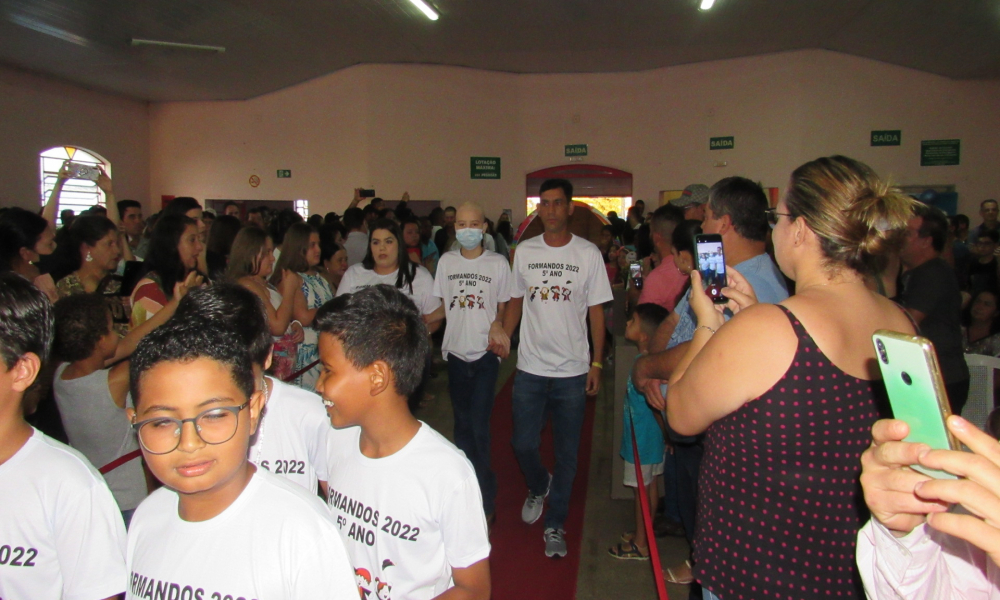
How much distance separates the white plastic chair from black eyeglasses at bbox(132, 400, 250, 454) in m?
3.98

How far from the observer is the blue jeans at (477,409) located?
3916mm

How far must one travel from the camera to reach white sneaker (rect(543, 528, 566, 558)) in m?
3.62

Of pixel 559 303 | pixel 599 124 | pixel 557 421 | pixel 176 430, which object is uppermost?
pixel 599 124

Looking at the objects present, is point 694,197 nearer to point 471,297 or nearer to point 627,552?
point 471,297

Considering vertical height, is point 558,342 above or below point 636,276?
below

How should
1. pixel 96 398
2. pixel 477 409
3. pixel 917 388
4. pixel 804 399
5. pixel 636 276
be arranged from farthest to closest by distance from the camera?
pixel 636 276, pixel 477 409, pixel 96 398, pixel 804 399, pixel 917 388

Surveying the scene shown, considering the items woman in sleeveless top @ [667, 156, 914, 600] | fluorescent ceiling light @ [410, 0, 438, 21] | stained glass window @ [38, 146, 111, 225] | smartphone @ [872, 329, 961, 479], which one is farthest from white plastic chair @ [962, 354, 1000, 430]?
stained glass window @ [38, 146, 111, 225]

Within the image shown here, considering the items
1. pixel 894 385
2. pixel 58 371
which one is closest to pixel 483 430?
pixel 58 371

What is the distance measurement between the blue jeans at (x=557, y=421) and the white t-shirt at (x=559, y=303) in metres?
0.07

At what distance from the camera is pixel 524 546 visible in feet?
12.4

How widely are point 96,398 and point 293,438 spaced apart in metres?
1.12

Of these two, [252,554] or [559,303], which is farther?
[559,303]

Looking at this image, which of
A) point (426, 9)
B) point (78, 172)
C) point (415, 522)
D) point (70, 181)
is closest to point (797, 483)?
point (415, 522)

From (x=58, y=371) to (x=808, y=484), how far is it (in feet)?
9.32
